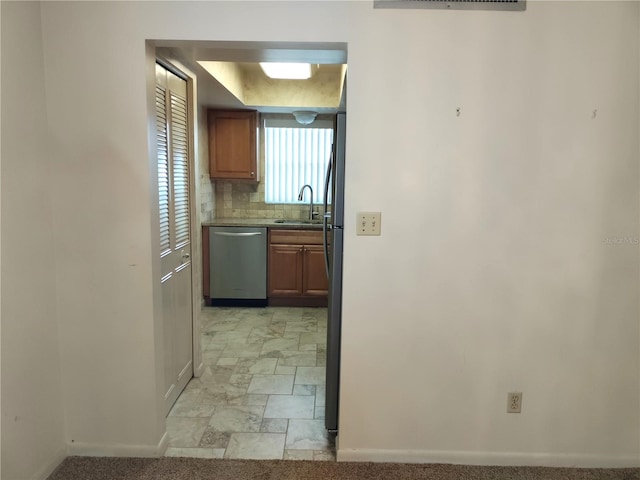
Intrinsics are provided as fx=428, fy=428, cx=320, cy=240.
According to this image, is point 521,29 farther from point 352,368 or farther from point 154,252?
point 154,252

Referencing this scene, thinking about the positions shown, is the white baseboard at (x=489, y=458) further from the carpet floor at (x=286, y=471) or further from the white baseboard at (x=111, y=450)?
the white baseboard at (x=111, y=450)

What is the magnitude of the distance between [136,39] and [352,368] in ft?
5.98

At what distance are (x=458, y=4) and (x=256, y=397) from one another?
2.49m

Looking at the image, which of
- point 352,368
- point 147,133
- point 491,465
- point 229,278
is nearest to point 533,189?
point 352,368

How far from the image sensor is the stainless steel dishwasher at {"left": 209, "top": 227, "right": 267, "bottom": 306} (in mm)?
4602

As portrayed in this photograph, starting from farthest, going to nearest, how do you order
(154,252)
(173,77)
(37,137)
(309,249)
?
(309,249) → (173,77) → (154,252) → (37,137)

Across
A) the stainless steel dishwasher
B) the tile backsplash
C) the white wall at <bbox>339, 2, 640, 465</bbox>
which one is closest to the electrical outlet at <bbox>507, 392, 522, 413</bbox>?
the white wall at <bbox>339, 2, 640, 465</bbox>

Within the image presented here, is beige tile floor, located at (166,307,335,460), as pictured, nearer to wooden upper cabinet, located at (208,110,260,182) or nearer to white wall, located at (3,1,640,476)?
white wall, located at (3,1,640,476)

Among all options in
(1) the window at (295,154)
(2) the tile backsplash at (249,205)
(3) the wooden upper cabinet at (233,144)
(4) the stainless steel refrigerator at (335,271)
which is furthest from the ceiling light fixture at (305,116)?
(4) the stainless steel refrigerator at (335,271)

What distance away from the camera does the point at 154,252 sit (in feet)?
6.81

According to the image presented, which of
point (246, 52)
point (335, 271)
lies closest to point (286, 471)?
point (335, 271)

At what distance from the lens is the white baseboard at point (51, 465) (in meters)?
1.94

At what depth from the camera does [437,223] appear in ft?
6.61

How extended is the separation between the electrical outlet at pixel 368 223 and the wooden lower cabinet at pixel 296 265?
8.61 feet
